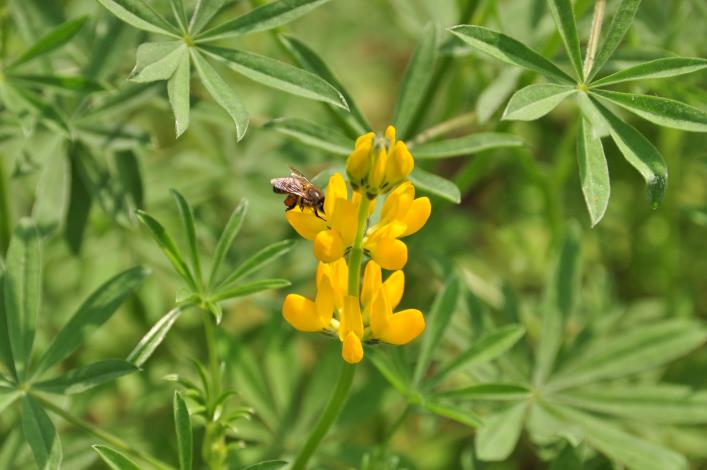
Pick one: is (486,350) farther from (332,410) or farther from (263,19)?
(263,19)

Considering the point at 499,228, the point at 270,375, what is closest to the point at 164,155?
the point at 270,375

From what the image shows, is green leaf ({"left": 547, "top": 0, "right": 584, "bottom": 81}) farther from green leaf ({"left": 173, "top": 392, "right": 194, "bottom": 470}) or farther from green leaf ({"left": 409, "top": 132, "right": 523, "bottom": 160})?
green leaf ({"left": 173, "top": 392, "right": 194, "bottom": 470})

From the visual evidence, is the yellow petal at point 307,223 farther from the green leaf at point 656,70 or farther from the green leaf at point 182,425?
the green leaf at point 656,70

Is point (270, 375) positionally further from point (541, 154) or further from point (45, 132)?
point (541, 154)

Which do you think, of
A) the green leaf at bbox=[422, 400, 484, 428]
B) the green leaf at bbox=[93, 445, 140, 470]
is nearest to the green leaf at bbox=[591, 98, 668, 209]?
the green leaf at bbox=[422, 400, 484, 428]

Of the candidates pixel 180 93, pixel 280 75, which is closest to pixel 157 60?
pixel 180 93

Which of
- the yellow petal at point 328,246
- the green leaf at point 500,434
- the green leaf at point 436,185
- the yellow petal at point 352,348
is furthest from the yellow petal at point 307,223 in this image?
the green leaf at point 500,434

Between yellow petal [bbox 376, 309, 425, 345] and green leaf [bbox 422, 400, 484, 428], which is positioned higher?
green leaf [bbox 422, 400, 484, 428]
